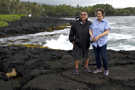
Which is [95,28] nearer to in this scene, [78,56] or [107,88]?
[78,56]

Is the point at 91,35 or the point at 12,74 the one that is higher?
the point at 91,35

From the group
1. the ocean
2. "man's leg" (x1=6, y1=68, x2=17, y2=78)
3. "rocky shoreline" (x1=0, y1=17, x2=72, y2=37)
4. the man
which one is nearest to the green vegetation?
"rocky shoreline" (x1=0, y1=17, x2=72, y2=37)

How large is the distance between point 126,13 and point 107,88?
19221 cm

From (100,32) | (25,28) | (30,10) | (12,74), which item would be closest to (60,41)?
(12,74)

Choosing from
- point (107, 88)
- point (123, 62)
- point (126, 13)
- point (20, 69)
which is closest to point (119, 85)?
point (107, 88)

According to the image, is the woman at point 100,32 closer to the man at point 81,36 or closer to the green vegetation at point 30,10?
the man at point 81,36

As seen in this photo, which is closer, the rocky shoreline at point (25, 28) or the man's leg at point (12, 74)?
the man's leg at point (12, 74)

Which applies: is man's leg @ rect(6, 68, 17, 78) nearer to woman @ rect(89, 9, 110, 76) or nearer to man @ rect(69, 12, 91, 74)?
man @ rect(69, 12, 91, 74)

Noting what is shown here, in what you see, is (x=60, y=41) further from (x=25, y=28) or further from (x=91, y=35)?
(x=25, y=28)

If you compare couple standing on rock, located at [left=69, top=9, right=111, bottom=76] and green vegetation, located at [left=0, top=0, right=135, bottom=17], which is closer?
couple standing on rock, located at [left=69, top=9, right=111, bottom=76]

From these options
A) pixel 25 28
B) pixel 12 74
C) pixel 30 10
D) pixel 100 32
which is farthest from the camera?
pixel 30 10

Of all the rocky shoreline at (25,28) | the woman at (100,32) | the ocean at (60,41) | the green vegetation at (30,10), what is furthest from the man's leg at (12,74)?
the green vegetation at (30,10)

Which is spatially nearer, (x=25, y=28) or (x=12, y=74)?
(x=12, y=74)

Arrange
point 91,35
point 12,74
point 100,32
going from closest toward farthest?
point 91,35, point 100,32, point 12,74
